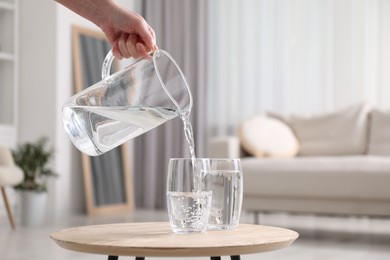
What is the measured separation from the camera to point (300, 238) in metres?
4.07

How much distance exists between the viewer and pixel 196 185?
1391 mm

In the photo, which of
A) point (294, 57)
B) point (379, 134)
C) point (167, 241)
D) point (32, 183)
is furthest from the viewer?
point (294, 57)

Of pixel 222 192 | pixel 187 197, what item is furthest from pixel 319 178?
pixel 187 197

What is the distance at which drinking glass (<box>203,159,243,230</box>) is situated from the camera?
1.49 metres

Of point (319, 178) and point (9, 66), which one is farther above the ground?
point (9, 66)

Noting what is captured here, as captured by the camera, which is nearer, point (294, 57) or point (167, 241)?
point (167, 241)

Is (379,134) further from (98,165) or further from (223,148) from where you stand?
(98,165)

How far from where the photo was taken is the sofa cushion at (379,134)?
4.53 meters

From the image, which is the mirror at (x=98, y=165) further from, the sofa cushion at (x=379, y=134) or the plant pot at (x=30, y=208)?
the sofa cushion at (x=379, y=134)

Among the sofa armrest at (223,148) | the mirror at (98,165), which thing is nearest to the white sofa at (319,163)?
the sofa armrest at (223,148)

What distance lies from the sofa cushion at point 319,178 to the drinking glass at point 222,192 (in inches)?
98.4

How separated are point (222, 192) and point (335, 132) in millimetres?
3351

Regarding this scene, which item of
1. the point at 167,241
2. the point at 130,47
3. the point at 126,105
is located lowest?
the point at 167,241

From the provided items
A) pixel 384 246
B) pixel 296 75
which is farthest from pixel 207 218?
pixel 296 75
